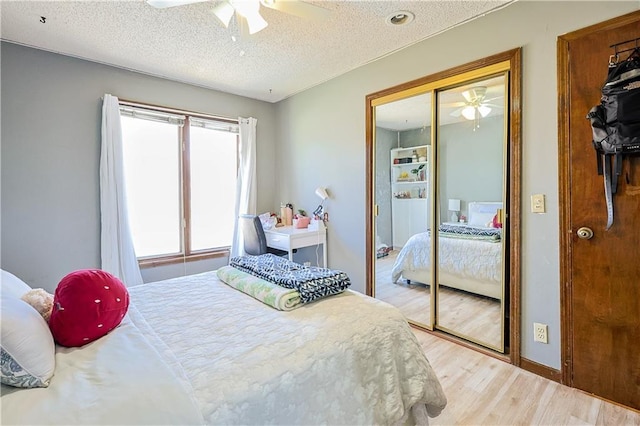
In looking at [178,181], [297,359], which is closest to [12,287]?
[297,359]

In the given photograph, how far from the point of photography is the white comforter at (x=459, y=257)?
237cm

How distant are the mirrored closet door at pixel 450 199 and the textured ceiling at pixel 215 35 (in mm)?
413

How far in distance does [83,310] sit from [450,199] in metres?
2.48

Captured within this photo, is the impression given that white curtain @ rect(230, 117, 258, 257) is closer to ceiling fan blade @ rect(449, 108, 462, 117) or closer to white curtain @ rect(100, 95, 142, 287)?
white curtain @ rect(100, 95, 142, 287)

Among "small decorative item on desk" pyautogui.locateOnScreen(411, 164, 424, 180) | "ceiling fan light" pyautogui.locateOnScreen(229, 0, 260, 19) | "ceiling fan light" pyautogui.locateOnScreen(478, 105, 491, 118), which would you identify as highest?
"ceiling fan light" pyautogui.locateOnScreen(229, 0, 260, 19)

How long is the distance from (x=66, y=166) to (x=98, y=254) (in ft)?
2.75

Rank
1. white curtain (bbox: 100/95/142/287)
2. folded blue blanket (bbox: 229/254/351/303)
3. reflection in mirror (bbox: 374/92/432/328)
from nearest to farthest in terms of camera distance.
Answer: folded blue blanket (bbox: 229/254/351/303)
reflection in mirror (bbox: 374/92/432/328)
white curtain (bbox: 100/95/142/287)

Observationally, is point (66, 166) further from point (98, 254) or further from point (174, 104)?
point (174, 104)

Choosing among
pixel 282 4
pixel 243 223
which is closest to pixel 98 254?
pixel 243 223

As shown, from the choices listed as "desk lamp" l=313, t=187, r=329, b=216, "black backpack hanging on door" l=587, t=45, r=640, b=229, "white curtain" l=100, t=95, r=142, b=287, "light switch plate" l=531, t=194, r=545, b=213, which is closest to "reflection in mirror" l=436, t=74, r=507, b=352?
"light switch plate" l=531, t=194, r=545, b=213

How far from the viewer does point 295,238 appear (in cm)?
321

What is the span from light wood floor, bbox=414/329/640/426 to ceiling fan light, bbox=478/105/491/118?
1789mm

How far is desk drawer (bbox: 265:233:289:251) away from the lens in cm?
321

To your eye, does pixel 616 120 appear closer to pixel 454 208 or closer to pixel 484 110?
pixel 484 110
